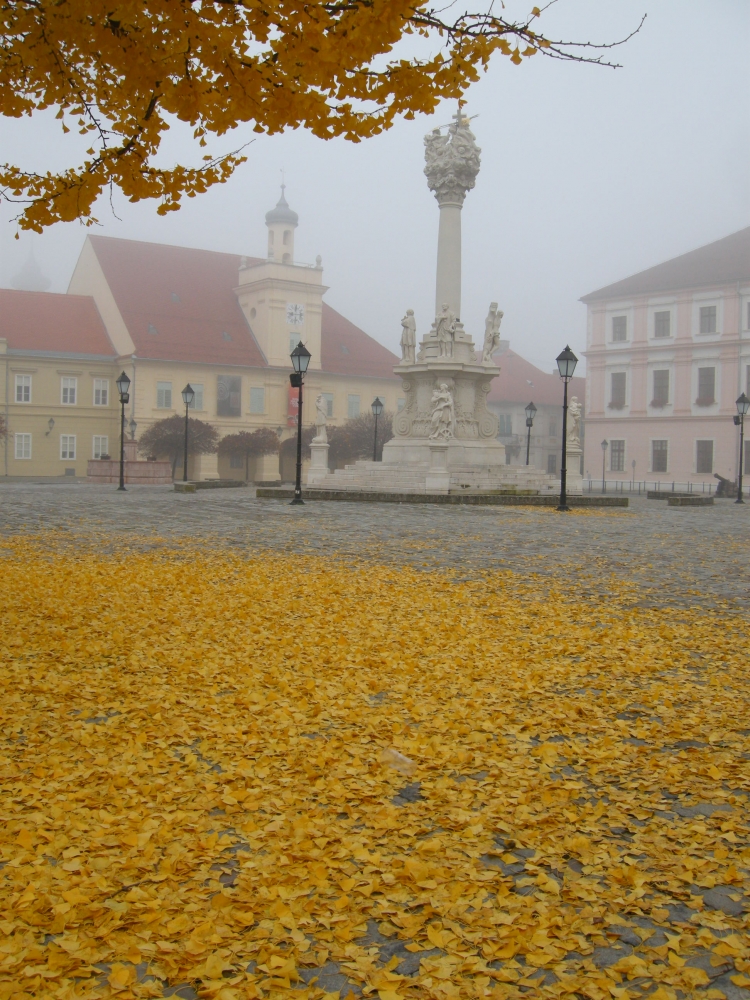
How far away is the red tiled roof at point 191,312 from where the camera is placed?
203ft

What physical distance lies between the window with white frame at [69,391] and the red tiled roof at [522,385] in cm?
3271

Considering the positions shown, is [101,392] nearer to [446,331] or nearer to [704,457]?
[704,457]

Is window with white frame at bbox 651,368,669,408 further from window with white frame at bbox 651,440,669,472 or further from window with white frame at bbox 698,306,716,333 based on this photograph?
window with white frame at bbox 698,306,716,333

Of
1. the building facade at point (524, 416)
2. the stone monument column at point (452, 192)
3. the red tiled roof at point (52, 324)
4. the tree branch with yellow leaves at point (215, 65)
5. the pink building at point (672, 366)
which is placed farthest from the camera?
the building facade at point (524, 416)

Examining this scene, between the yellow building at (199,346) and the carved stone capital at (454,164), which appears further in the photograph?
the yellow building at (199,346)

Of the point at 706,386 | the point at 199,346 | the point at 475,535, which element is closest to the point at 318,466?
the point at 475,535

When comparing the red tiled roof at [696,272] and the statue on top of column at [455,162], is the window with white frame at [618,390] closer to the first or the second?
the red tiled roof at [696,272]

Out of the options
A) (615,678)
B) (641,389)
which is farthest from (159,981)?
(641,389)

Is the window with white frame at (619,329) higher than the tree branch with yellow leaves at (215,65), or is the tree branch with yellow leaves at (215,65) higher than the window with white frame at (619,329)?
the window with white frame at (619,329)

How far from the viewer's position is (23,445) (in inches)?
2296

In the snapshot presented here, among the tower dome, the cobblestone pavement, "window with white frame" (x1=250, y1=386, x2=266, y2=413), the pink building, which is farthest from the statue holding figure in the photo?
the tower dome

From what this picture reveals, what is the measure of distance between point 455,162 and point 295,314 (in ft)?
124

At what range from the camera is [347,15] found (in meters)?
4.87

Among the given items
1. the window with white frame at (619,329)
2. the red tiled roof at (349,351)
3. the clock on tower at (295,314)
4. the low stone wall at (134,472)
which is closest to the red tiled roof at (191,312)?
the red tiled roof at (349,351)
